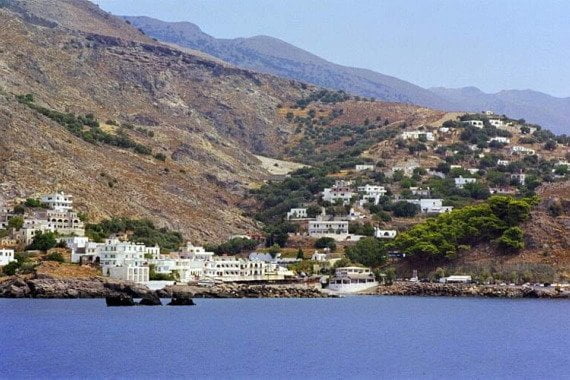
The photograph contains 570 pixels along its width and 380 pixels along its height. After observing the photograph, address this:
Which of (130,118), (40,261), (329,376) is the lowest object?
(329,376)

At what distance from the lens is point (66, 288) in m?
109

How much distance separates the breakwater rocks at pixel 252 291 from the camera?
119m

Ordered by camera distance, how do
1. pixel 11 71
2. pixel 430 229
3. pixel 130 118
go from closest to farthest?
1. pixel 430 229
2. pixel 11 71
3. pixel 130 118

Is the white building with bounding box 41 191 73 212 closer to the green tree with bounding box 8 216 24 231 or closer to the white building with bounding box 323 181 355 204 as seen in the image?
the green tree with bounding box 8 216 24 231

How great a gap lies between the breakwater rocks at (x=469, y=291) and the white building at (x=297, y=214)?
113 ft

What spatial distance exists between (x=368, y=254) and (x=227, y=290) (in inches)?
802

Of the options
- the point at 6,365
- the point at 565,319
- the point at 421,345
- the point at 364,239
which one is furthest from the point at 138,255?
the point at 6,365

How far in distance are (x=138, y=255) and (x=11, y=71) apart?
214 feet

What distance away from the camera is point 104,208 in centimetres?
13812

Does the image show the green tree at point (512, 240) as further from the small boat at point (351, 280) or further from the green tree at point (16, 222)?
the green tree at point (16, 222)

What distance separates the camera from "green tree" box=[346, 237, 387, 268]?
445ft

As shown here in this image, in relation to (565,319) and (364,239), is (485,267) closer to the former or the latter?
(364,239)

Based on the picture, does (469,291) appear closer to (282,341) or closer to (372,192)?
(372,192)

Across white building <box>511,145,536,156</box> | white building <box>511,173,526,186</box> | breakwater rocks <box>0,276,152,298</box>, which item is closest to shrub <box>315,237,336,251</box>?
white building <box>511,173,526,186</box>
